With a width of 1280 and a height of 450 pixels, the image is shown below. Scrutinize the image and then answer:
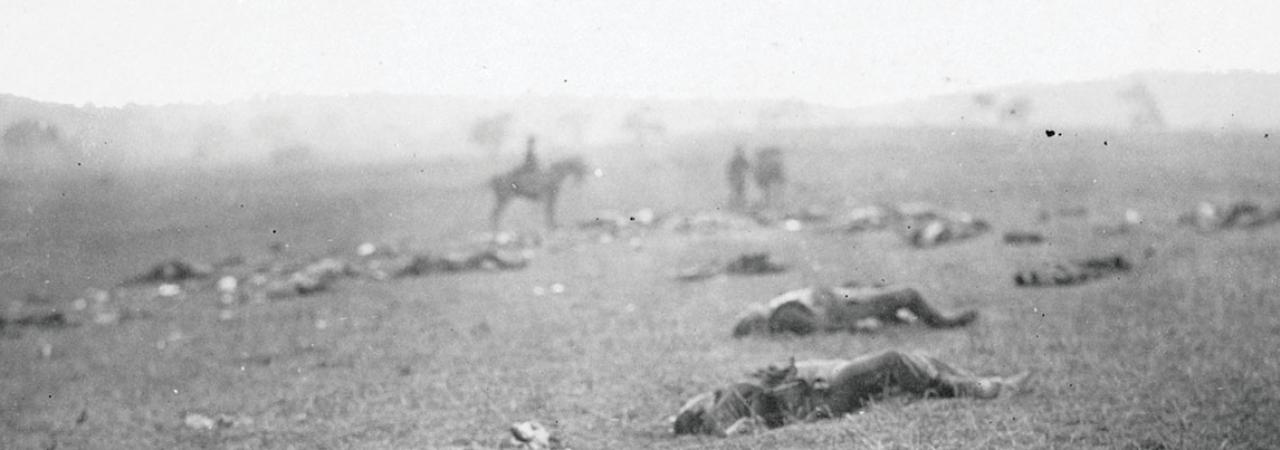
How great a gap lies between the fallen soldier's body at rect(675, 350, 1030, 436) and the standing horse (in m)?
19.8

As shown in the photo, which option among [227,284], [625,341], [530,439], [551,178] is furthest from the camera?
[551,178]

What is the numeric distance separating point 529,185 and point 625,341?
16.2 meters

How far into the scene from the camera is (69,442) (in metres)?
7.82

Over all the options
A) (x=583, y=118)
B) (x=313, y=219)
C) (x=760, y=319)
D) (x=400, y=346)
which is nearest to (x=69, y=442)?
(x=400, y=346)

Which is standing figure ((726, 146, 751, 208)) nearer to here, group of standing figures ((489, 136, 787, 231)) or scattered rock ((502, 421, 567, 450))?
group of standing figures ((489, 136, 787, 231))

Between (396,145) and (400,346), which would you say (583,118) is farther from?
(400,346)

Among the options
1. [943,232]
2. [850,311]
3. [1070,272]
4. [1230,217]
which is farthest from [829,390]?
[1230,217]

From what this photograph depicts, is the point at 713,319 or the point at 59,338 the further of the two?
the point at 59,338

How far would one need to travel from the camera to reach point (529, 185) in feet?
86.3

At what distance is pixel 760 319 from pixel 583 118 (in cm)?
6052

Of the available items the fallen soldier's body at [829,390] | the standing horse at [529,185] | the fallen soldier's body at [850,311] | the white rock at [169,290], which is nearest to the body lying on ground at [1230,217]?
the fallen soldier's body at [850,311]

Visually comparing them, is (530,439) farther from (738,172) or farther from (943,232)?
(738,172)

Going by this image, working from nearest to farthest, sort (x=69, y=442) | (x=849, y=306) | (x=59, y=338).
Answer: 1. (x=69, y=442)
2. (x=849, y=306)
3. (x=59, y=338)

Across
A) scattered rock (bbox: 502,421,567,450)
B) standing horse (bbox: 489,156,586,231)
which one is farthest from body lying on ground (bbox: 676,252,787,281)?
standing horse (bbox: 489,156,586,231)
